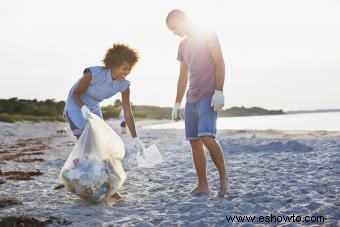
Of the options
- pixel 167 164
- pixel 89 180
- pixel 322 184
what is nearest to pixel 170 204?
pixel 89 180

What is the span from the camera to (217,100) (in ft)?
17.2

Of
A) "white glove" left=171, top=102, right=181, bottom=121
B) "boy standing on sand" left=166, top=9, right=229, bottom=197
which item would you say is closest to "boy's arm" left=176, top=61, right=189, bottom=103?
"white glove" left=171, top=102, right=181, bottom=121

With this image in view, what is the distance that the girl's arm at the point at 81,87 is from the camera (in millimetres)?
5406

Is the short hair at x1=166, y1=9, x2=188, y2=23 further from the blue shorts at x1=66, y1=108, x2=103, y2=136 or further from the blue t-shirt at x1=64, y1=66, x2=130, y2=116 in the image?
the blue shorts at x1=66, y1=108, x2=103, y2=136

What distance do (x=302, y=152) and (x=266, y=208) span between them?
6422mm

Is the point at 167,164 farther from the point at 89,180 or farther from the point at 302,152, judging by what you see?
the point at 89,180

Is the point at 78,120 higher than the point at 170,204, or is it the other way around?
the point at 78,120

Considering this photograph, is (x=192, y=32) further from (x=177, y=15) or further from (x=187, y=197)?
(x=187, y=197)

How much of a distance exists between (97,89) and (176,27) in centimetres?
132

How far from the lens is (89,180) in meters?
5.11

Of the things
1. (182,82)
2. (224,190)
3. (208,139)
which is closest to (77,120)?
(182,82)

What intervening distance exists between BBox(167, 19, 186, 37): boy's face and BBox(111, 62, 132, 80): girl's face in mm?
763

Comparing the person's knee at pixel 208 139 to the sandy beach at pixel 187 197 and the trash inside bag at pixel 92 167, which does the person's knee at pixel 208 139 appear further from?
the trash inside bag at pixel 92 167

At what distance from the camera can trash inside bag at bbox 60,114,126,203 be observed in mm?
5121
